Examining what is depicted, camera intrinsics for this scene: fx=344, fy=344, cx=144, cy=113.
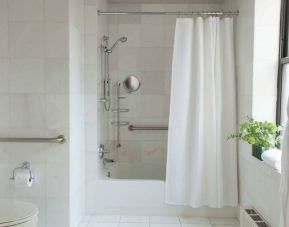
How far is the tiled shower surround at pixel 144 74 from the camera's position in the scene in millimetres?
3756

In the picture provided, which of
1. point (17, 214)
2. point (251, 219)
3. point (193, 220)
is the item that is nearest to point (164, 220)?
point (193, 220)

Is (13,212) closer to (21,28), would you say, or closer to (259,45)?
(21,28)

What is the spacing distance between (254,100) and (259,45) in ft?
1.37

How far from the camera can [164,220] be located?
307 centimetres

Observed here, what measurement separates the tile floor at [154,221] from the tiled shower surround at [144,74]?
691 millimetres

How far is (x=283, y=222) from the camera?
5.41 feet

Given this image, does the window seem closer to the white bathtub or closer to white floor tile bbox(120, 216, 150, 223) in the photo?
white floor tile bbox(120, 216, 150, 223)

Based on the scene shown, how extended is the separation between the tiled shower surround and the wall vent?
132 cm

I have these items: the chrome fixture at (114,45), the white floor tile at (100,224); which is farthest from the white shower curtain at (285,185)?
the chrome fixture at (114,45)

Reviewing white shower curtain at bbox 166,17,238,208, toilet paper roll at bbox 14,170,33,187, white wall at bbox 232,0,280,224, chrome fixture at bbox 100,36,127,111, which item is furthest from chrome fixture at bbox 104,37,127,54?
toilet paper roll at bbox 14,170,33,187

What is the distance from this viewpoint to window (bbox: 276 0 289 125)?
8.27 ft

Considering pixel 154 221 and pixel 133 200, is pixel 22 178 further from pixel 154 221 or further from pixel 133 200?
pixel 154 221

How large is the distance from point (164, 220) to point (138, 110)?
1267 millimetres

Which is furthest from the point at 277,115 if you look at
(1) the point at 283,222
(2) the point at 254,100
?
(1) the point at 283,222
